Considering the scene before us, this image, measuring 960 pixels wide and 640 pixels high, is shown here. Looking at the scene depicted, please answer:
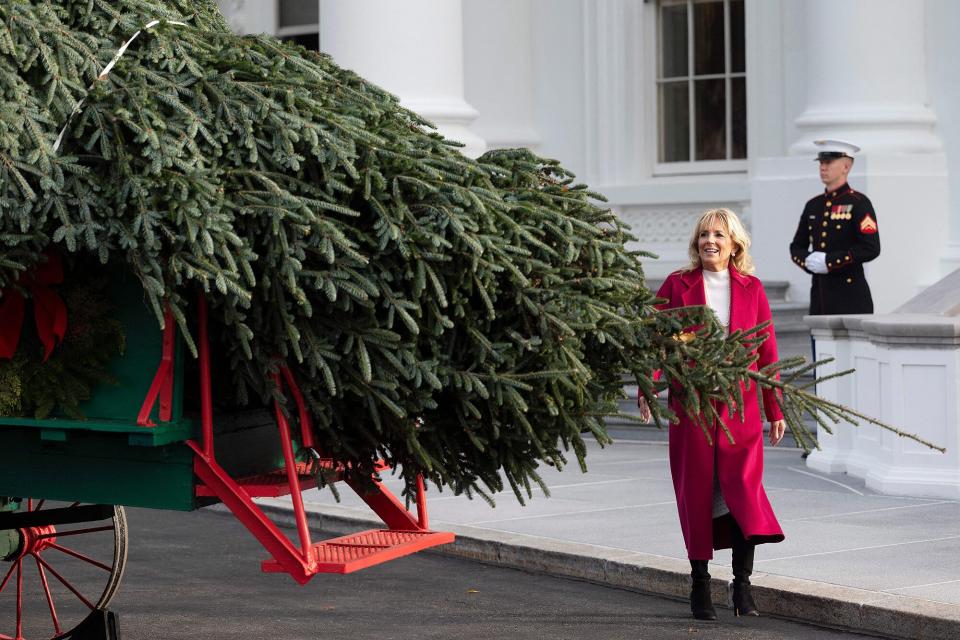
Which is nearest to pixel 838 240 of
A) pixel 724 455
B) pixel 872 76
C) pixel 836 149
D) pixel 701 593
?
pixel 836 149

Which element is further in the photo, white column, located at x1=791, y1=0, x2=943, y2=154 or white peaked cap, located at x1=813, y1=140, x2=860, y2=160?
white column, located at x1=791, y1=0, x2=943, y2=154

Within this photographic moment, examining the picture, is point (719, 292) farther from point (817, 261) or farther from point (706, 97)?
point (706, 97)

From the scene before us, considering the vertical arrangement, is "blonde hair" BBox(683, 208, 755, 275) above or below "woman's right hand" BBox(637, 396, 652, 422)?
above

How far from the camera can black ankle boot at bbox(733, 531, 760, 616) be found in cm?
690

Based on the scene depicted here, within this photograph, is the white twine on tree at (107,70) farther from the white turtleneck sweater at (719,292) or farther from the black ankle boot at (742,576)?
the black ankle boot at (742,576)

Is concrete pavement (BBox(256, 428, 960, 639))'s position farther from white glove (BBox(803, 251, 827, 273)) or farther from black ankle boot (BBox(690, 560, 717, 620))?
white glove (BBox(803, 251, 827, 273))

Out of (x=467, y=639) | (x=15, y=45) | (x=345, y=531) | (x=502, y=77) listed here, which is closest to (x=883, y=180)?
(x=502, y=77)

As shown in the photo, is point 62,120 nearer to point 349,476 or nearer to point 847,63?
point 349,476

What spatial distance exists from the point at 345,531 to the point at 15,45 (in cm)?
492

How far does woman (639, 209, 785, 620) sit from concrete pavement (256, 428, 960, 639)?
33 cm

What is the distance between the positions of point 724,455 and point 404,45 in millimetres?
7846

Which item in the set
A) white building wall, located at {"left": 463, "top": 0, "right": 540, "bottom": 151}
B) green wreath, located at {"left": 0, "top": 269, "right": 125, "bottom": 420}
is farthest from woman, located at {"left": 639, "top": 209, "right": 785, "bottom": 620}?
white building wall, located at {"left": 463, "top": 0, "right": 540, "bottom": 151}

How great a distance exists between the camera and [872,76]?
1345 cm

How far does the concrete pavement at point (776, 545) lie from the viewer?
22.4 ft
